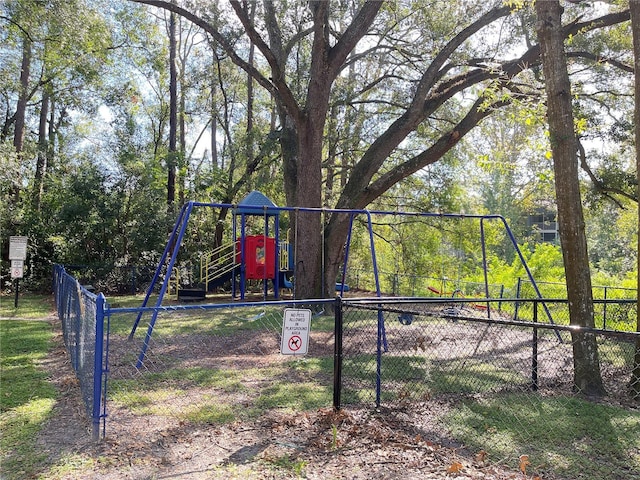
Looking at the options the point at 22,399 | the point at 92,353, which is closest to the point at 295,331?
the point at 92,353

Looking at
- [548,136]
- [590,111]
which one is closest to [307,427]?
[548,136]

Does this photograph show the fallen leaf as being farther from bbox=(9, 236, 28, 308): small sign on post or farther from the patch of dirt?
bbox=(9, 236, 28, 308): small sign on post

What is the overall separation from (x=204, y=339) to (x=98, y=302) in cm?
625

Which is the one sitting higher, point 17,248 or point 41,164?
point 41,164

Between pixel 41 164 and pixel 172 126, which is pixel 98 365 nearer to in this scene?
pixel 172 126

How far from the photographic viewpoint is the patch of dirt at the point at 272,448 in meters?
4.21

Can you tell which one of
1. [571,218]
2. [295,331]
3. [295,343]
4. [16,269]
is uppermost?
[571,218]

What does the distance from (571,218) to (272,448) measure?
4.63 m

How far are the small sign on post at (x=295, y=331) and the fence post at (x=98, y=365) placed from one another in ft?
5.55

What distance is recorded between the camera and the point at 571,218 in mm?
6797

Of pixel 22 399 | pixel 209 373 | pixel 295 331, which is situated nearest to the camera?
pixel 295 331

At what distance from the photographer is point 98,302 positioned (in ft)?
15.5

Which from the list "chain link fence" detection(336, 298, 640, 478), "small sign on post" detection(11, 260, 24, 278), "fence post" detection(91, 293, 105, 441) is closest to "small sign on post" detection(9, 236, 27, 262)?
"small sign on post" detection(11, 260, 24, 278)

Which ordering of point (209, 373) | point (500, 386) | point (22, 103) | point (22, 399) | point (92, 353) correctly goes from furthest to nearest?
point (22, 103) < point (209, 373) < point (500, 386) < point (22, 399) < point (92, 353)
